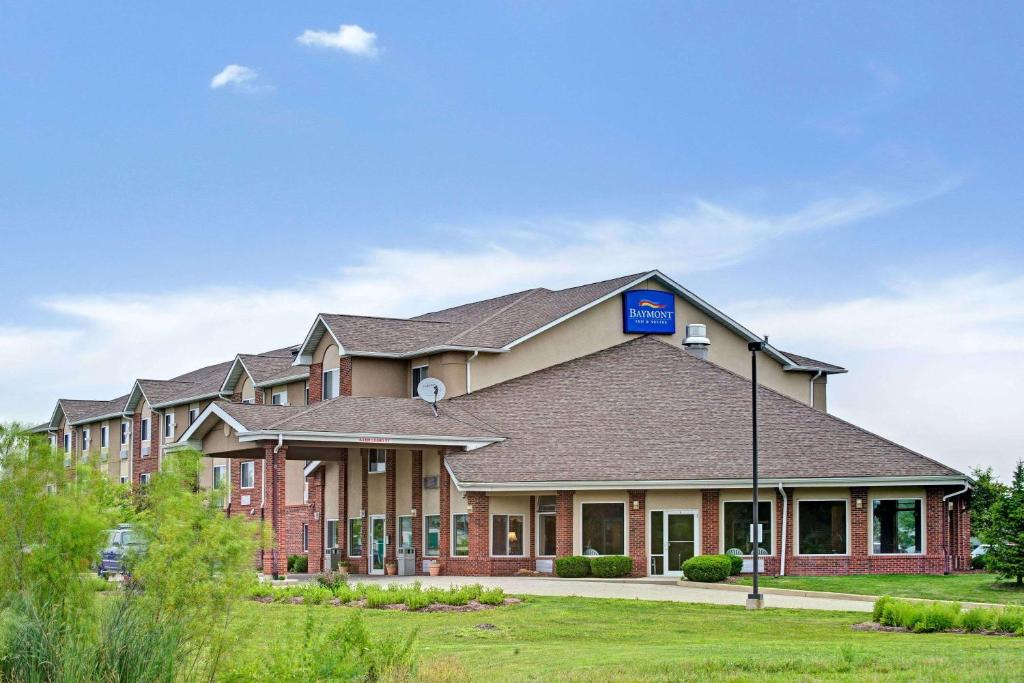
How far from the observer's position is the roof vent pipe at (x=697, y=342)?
166ft

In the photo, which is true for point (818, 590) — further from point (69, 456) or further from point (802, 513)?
point (69, 456)

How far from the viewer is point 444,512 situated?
43.8m

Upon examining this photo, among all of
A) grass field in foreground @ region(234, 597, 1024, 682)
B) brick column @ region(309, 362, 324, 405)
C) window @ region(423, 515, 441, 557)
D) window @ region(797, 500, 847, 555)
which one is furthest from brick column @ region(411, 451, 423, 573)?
grass field in foreground @ region(234, 597, 1024, 682)

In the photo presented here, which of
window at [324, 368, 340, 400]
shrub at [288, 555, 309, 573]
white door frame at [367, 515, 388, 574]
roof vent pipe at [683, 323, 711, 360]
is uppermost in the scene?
roof vent pipe at [683, 323, 711, 360]

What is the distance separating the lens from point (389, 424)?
141 feet

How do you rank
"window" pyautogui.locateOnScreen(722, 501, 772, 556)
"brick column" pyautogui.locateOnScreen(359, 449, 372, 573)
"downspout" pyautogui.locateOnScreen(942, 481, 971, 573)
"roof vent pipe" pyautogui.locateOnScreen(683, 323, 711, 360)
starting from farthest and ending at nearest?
1. "roof vent pipe" pyautogui.locateOnScreen(683, 323, 711, 360)
2. "brick column" pyautogui.locateOnScreen(359, 449, 372, 573)
3. "window" pyautogui.locateOnScreen(722, 501, 772, 556)
4. "downspout" pyautogui.locateOnScreen(942, 481, 971, 573)

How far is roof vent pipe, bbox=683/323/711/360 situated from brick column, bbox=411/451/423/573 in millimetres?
11629

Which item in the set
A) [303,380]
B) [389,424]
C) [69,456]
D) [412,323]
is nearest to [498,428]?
[389,424]

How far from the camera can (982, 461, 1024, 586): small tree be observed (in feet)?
112

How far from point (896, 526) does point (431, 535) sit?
14.9 meters

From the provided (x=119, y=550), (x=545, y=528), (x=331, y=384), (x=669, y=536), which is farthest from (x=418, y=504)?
(x=119, y=550)

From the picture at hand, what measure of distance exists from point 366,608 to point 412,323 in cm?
2271

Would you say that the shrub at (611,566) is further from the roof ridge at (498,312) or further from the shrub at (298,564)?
the shrub at (298,564)

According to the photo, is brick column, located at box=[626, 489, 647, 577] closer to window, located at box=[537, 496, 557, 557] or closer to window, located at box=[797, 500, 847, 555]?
window, located at box=[537, 496, 557, 557]
